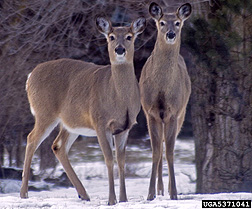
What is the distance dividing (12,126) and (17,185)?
1.27m

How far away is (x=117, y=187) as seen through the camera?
43.2 ft

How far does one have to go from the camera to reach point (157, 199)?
8492mm

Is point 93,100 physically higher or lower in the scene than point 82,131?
higher

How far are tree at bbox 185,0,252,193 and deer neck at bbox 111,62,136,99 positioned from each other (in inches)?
89.8

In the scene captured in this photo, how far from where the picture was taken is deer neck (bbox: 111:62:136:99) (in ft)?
28.1

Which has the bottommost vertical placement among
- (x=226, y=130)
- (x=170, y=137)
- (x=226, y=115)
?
(x=226, y=130)

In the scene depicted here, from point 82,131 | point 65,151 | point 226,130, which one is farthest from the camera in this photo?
point 226,130

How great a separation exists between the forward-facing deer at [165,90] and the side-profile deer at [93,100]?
24 centimetres

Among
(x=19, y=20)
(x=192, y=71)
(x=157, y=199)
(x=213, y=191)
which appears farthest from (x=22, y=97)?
(x=157, y=199)

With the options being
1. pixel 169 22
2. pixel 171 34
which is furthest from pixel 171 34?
pixel 169 22

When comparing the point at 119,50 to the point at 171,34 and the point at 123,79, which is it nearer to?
the point at 123,79

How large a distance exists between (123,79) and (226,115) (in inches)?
129

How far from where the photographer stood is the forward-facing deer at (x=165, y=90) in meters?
8.55

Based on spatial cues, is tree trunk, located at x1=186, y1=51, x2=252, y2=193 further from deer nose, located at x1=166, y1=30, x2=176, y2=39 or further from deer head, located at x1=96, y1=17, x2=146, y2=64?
deer head, located at x1=96, y1=17, x2=146, y2=64
